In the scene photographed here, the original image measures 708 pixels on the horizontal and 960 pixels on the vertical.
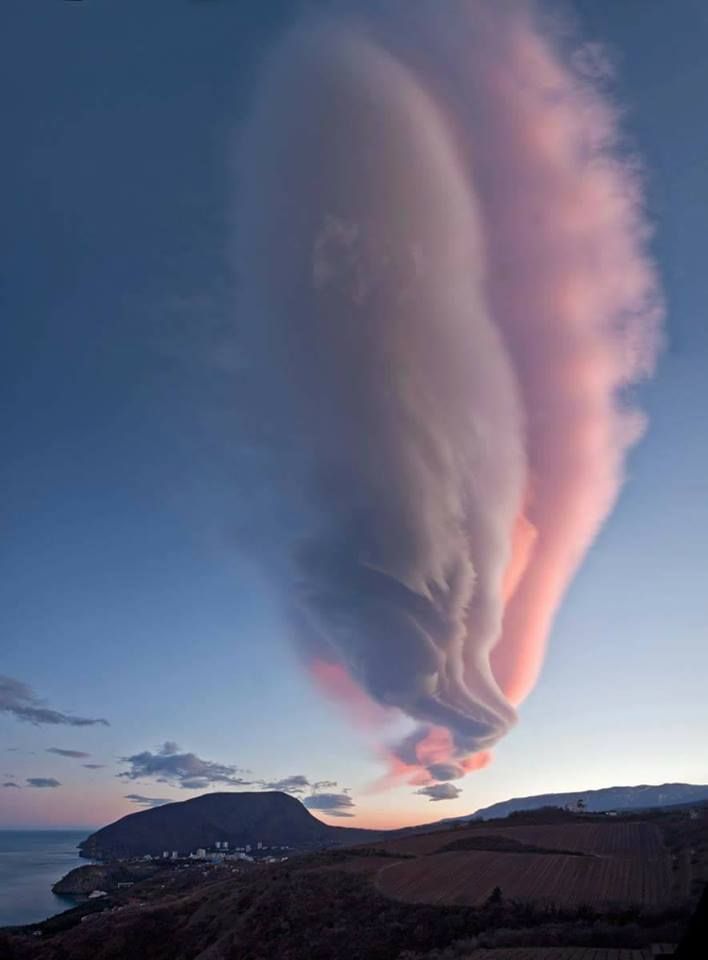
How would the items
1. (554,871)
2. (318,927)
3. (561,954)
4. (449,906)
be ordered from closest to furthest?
(561,954) < (318,927) < (449,906) < (554,871)

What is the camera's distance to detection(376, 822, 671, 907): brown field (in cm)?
Answer: 4256

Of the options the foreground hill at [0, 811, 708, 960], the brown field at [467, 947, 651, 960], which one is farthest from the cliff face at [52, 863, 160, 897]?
the brown field at [467, 947, 651, 960]

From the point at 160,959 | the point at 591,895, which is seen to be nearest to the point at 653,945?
the point at 591,895

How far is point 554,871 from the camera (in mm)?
50906

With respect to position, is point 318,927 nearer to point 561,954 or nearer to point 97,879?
point 561,954

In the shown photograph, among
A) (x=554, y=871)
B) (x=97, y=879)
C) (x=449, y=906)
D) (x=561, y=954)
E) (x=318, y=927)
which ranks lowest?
(x=97, y=879)

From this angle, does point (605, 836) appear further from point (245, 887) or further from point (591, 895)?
point (245, 887)

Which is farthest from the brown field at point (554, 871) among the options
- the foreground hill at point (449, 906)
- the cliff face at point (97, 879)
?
the cliff face at point (97, 879)

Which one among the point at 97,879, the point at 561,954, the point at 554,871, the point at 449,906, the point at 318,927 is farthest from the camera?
the point at 97,879

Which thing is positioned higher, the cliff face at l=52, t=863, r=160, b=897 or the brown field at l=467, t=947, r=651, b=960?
the brown field at l=467, t=947, r=651, b=960

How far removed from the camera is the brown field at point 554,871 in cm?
4256

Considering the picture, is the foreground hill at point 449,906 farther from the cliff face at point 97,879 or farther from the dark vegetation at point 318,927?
the cliff face at point 97,879

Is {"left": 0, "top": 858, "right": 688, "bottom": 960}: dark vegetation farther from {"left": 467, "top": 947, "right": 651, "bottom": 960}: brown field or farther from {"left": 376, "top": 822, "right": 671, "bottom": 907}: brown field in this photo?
{"left": 376, "top": 822, "right": 671, "bottom": 907}: brown field

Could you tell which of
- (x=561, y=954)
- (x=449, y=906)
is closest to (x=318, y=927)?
(x=449, y=906)
